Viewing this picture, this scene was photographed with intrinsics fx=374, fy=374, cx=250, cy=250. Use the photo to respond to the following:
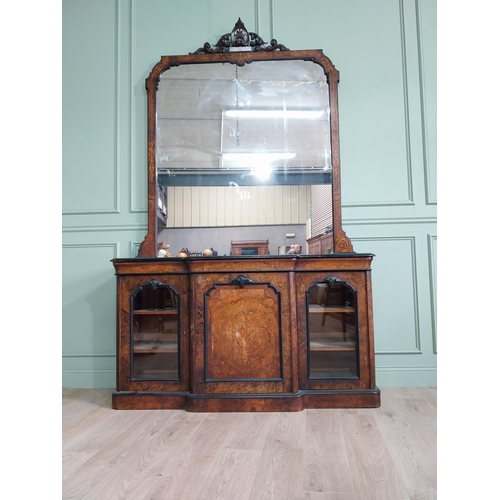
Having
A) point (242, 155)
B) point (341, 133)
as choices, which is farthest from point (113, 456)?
point (341, 133)

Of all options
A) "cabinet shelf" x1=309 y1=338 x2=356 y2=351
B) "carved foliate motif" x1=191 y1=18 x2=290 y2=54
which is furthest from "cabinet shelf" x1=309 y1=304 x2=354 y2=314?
"carved foliate motif" x1=191 y1=18 x2=290 y2=54

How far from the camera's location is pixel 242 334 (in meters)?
2.01

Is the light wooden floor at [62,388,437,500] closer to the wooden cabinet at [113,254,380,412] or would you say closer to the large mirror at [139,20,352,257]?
the wooden cabinet at [113,254,380,412]

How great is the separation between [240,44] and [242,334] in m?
1.89

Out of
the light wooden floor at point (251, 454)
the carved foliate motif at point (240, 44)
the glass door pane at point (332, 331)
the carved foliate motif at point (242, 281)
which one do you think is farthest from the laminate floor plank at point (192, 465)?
the carved foliate motif at point (240, 44)

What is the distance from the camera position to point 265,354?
78.6 inches

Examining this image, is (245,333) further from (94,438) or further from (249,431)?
(94,438)

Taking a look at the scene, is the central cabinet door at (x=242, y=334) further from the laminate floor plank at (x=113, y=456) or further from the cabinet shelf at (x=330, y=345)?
the laminate floor plank at (x=113, y=456)

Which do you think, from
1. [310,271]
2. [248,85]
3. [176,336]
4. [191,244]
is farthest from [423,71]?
[176,336]

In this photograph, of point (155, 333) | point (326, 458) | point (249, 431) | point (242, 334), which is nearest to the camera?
point (326, 458)

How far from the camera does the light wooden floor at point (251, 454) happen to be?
1.22 m
